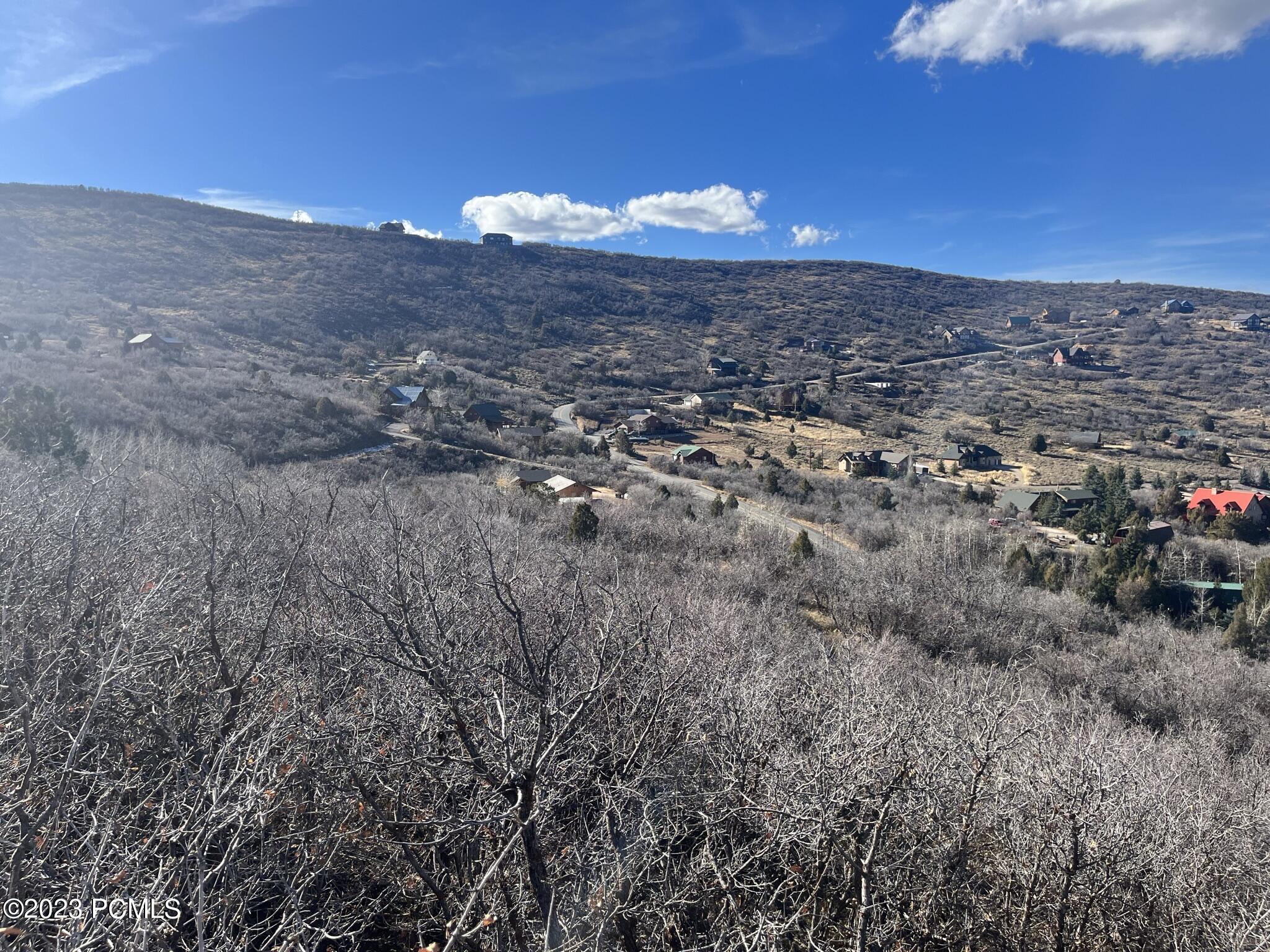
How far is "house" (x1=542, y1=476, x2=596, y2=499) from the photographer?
89.6ft

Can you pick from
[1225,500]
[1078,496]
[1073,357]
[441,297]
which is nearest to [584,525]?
[1078,496]

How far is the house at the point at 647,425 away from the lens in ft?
Result: 151

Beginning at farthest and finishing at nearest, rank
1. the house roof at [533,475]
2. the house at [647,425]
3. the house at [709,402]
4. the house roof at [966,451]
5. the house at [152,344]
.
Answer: the house at [709,402]
the house at [647,425]
the house roof at [966,451]
the house at [152,344]
the house roof at [533,475]

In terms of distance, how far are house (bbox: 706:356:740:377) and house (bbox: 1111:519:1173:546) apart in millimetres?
42647

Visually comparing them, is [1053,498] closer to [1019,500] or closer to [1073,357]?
[1019,500]

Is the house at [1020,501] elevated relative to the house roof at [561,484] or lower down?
lower down

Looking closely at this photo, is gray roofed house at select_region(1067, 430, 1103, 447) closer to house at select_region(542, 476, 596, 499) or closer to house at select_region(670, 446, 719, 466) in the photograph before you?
house at select_region(670, 446, 719, 466)

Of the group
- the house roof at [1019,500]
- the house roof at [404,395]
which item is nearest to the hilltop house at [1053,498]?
the house roof at [1019,500]

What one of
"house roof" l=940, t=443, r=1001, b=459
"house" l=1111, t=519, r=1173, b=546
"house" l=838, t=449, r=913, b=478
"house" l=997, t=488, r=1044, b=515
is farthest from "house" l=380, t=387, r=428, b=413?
"house" l=1111, t=519, r=1173, b=546

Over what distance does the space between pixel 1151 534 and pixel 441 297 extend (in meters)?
69.5

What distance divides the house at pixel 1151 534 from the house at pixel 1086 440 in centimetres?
1900

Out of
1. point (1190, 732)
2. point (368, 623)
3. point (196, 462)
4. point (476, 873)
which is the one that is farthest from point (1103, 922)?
point (196, 462)

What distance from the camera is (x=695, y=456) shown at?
39.0m

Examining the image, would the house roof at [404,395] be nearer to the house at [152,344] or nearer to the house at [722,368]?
the house at [152,344]
